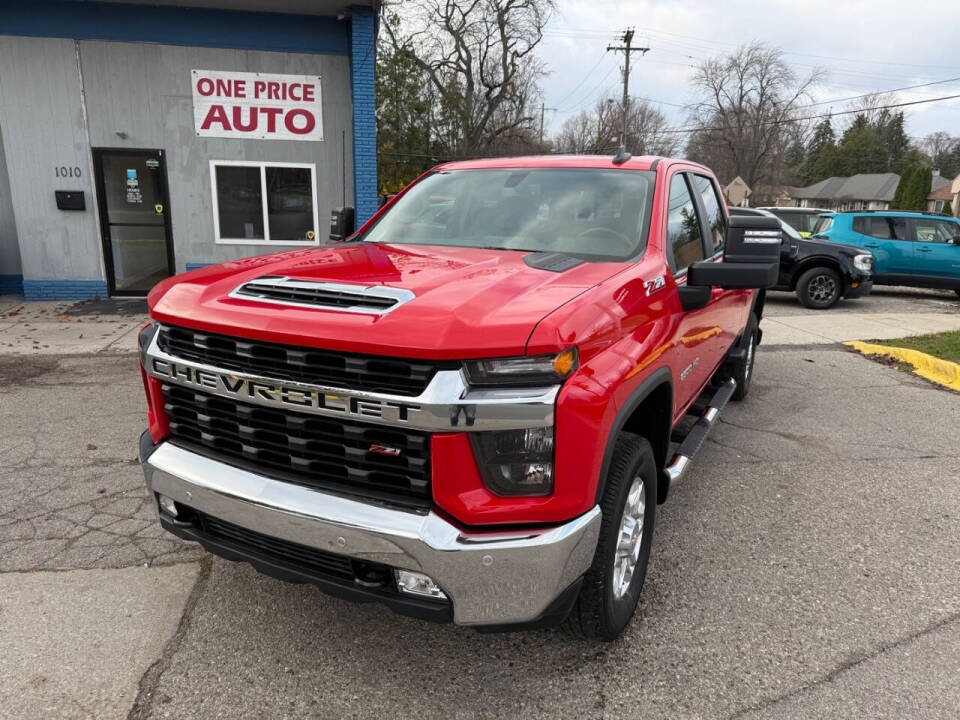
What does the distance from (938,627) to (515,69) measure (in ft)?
114

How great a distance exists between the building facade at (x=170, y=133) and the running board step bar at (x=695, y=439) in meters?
7.63

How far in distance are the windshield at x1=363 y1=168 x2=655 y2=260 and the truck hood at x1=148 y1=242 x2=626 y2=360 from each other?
31 centimetres

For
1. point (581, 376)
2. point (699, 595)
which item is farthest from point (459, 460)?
point (699, 595)

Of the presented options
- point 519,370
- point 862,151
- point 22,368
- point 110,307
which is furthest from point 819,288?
point 862,151

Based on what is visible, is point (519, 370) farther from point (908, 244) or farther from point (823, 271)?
point (908, 244)

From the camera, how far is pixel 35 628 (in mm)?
2715

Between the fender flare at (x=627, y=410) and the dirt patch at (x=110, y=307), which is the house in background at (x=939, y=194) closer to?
the dirt patch at (x=110, y=307)

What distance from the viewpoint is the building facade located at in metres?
9.86

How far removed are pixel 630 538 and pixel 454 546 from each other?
0.98m

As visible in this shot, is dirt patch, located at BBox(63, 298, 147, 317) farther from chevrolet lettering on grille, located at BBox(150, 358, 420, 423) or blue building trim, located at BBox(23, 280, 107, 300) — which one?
chevrolet lettering on grille, located at BBox(150, 358, 420, 423)

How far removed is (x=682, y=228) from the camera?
3682 mm

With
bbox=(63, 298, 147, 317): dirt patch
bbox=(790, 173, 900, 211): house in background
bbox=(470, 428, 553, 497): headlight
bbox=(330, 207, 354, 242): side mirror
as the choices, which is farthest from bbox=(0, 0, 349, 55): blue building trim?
bbox=(790, 173, 900, 211): house in background

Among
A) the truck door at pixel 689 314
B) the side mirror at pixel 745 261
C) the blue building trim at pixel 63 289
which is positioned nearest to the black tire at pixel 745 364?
the truck door at pixel 689 314

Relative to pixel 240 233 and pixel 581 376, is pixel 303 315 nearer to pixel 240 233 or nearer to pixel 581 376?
pixel 581 376
